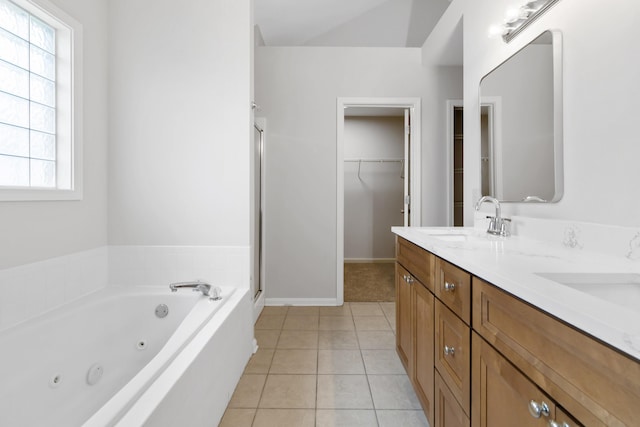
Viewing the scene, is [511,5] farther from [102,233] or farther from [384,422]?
[102,233]

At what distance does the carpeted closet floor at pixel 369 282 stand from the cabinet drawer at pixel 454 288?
222cm

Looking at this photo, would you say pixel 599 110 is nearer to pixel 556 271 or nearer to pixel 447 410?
pixel 556 271

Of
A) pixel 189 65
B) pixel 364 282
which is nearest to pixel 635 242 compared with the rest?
pixel 189 65

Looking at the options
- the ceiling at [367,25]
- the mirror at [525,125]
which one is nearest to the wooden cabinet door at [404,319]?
the mirror at [525,125]

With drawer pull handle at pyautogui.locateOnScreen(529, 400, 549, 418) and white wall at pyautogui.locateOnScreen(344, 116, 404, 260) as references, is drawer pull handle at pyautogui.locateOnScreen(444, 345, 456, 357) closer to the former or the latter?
drawer pull handle at pyautogui.locateOnScreen(529, 400, 549, 418)

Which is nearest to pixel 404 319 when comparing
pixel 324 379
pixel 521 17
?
pixel 324 379

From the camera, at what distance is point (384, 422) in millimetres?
1510

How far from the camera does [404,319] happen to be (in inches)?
70.4

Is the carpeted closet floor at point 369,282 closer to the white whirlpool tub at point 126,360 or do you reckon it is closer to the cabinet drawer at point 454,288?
the white whirlpool tub at point 126,360

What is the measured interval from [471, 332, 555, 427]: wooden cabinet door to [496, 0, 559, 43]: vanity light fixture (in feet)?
4.85

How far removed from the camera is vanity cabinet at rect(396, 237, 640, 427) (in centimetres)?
50

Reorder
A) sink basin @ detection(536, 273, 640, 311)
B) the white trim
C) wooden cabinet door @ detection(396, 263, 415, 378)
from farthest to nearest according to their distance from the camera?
the white trim
wooden cabinet door @ detection(396, 263, 415, 378)
sink basin @ detection(536, 273, 640, 311)

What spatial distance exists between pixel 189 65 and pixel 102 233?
1230 millimetres

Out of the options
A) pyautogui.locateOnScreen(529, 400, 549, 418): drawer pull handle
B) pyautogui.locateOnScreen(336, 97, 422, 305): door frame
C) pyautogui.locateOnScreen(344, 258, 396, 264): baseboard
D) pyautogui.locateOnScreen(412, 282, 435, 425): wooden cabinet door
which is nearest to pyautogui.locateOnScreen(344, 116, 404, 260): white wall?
pyautogui.locateOnScreen(344, 258, 396, 264): baseboard
